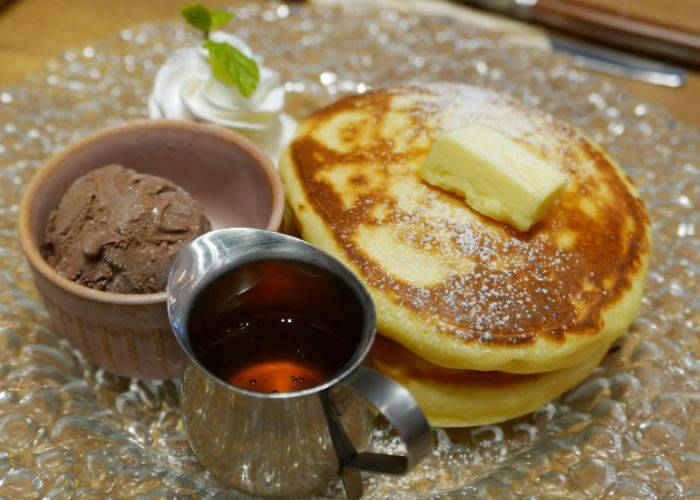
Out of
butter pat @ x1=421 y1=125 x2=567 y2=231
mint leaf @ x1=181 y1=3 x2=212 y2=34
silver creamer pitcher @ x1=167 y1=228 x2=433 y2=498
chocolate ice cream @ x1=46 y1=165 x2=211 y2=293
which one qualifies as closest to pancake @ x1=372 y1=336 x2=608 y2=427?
silver creamer pitcher @ x1=167 y1=228 x2=433 y2=498

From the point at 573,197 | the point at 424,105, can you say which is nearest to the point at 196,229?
the point at 424,105

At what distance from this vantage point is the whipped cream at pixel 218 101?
5.71 ft

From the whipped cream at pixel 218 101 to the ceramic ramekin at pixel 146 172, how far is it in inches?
5.8

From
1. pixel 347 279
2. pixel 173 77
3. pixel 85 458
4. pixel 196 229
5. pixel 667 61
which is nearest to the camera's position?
pixel 347 279

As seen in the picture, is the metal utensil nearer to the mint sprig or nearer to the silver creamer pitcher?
the mint sprig

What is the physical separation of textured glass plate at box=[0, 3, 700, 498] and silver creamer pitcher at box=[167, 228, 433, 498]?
0.54ft

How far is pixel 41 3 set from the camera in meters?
2.43

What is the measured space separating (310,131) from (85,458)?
0.85m

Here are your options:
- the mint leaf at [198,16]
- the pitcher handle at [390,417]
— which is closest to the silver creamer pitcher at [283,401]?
the pitcher handle at [390,417]

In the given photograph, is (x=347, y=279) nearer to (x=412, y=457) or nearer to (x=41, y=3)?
(x=412, y=457)

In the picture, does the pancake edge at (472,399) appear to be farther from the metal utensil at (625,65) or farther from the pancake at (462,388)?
the metal utensil at (625,65)

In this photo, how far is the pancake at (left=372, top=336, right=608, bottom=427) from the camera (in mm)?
1297

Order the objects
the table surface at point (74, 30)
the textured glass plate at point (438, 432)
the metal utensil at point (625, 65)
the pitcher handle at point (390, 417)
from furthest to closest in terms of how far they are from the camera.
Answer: the metal utensil at point (625, 65), the table surface at point (74, 30), the textured glass plate at point (438, 432), the pitcher handle at point (390, 417)

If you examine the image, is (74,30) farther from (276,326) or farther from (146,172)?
(276,326)
